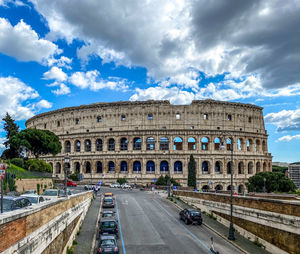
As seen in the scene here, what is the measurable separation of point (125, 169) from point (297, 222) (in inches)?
2142

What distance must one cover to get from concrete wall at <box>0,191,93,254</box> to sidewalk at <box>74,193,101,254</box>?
177 centimetres

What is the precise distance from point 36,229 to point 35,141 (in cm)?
4995

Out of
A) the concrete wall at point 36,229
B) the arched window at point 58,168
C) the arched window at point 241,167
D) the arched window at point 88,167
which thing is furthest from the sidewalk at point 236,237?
the arched window at point 58,168

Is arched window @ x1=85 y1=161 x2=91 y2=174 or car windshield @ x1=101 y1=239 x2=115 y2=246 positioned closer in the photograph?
car windshield @ x1=101 y1=239 x2=115 y2=246

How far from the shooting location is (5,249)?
816 cm

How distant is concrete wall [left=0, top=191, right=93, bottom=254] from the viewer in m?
8.48

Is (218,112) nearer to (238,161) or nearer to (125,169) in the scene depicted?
(238,161)

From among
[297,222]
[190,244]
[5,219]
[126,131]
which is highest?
[126,131]

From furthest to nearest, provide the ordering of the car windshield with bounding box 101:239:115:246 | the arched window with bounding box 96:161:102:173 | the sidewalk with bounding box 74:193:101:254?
the arched window with bounding box 96:161:102:173, the sidewalk with bounding box 74:193:101:254, the car windshield with bounding box 101:239:115:246

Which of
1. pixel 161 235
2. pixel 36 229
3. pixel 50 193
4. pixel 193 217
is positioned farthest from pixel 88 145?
pixel 36 229

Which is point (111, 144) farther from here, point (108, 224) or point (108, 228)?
point (108, 228)

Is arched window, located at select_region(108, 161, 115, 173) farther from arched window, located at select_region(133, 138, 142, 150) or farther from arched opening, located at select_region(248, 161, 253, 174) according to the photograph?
arched opening, located at select_region(248, 161, 253, 174)

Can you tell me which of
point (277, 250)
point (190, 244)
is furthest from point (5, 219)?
point (277, 250)

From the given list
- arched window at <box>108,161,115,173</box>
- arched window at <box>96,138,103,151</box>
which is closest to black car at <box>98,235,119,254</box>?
arched window at <box>108,161,115,173</box>
